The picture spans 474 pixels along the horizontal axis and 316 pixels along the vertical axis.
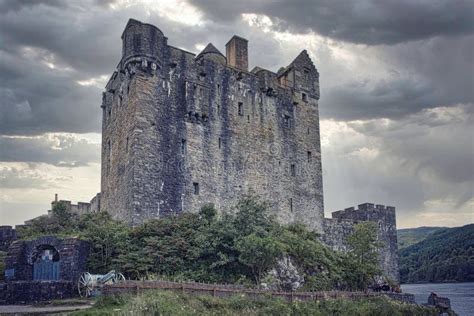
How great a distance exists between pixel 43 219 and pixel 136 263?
33.2ft

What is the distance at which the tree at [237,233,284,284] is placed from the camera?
28984mm

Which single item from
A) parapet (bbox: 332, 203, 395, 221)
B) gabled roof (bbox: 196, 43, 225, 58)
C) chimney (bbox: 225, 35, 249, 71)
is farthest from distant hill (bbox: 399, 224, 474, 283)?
gabled roof (bbox: 196, 43, 225, 58)

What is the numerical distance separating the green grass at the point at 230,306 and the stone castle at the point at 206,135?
36.7ft

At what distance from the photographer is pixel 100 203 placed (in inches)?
1647

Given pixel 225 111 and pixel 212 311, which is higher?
pixel 225 111

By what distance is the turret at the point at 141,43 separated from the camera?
117 feet

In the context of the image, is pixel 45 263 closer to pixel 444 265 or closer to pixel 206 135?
pixel 206 135

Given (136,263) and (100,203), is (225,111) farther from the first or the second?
(136,263)

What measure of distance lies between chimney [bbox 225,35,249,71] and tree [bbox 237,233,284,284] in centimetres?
1840

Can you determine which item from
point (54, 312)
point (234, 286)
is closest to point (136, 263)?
point (234, 286)

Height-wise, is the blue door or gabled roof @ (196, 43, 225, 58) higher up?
gabled roof @ (196, 43, 225, 58)

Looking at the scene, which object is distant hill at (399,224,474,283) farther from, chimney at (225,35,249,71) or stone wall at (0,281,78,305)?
stone wall at (0,281,78,305)

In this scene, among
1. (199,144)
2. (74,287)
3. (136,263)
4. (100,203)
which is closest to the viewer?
(74,287)

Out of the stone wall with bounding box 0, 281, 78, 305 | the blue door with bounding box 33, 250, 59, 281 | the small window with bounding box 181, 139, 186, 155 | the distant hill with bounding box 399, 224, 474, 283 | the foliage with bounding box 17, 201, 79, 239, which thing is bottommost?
the distant hill with bounding box 399, 224, 474, 283
